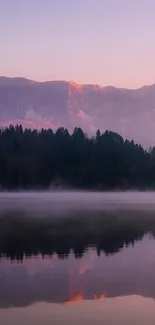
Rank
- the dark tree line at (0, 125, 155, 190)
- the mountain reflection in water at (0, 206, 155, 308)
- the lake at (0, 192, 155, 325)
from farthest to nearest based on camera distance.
Answer: the dark tree line at (0, 125, 155, 190), the mountain reflection in water at (0, 206, 155, 308), the lake at (0, 192, 155, 325)

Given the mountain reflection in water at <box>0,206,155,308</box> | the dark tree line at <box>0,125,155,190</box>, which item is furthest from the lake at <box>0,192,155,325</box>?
the dark tree line at <box>0,125,155,190</box>

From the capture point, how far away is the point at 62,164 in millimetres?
184875

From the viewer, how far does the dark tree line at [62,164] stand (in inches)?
7003

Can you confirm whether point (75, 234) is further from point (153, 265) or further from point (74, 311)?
point (74, 311)

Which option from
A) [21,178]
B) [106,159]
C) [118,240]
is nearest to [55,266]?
[118,240]

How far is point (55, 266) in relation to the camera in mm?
30234

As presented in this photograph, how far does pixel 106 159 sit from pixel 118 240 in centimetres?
15002

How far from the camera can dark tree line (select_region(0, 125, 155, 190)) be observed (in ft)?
584

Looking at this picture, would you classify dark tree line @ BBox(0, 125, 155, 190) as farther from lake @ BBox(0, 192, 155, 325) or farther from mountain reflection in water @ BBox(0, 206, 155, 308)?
lake @ BBox(0, 192, 155, 325)

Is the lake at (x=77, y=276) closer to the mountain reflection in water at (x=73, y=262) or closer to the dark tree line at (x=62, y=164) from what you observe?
the mountain reflection in water at (x=73, y=262)

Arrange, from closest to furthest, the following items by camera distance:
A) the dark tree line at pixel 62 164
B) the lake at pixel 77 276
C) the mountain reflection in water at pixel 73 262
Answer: the lake at pixel 77 276, the mountain reflection in water at pixel 73 262, the dark tree line at pixel 62 164

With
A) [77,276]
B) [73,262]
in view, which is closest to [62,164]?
[73,262]

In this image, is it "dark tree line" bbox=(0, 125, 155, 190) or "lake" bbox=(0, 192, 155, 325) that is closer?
"lake" bbox=(0, 192, 155, 325)

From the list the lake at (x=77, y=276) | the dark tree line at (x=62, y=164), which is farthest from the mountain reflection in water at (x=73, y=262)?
the dark tree line at (x=62, y=164)
